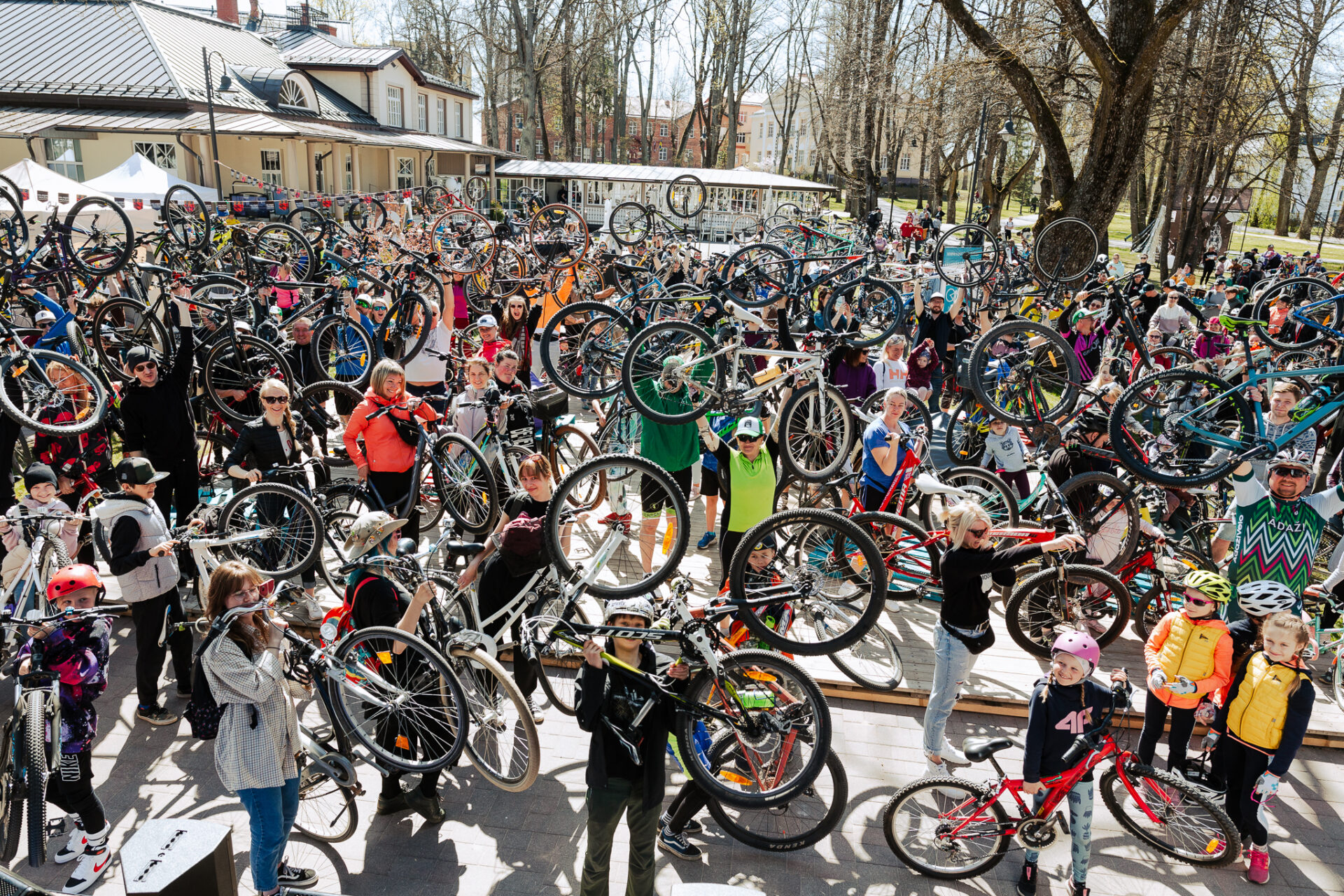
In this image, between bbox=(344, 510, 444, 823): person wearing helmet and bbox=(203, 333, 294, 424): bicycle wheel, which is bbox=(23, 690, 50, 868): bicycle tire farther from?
bbox=(203, 333, 294, 424): bicycle wheel

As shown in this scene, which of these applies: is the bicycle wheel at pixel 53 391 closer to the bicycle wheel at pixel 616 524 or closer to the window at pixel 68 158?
the bicycle wheel at pixel 616 524

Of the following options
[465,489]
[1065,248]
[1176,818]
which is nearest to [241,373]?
[465,489]

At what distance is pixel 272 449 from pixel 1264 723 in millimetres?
6242

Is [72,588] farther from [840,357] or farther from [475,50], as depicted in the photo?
[475,50]

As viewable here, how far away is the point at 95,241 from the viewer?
38.9 ft

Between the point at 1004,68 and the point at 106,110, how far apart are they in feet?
76.1

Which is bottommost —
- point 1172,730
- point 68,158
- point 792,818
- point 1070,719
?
point 792,818

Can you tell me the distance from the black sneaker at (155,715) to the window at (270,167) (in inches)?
1039

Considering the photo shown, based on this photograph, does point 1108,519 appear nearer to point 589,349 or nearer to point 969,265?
point 589,349

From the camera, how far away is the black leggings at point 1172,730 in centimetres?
455

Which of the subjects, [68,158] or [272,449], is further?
[68,158]

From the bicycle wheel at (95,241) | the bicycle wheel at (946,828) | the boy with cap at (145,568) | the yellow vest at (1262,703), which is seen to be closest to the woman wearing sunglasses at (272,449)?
the boy with cap at (145,568)

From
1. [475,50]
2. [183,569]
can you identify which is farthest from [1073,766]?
[475,50]

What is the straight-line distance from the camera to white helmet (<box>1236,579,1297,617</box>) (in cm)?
429
